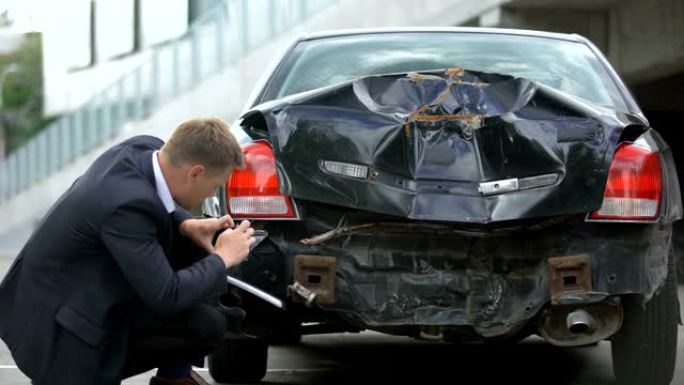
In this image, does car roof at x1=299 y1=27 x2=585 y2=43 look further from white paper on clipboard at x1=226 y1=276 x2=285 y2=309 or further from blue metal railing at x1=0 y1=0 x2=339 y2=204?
blue metal railing at x1=0 y1=0 x2=339 y2=204

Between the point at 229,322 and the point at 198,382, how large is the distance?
361mm

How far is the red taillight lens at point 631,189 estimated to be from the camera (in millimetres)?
5172

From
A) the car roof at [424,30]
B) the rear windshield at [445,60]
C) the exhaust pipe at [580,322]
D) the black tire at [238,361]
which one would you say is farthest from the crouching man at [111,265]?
the car roof at [424,30]

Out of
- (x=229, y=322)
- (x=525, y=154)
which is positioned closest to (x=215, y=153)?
(x=229, y=322)

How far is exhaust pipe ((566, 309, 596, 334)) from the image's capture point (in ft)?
16.9

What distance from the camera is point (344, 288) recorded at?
5223 millimetres

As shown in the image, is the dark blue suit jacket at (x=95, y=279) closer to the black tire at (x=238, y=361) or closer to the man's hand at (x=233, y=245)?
the man's hand at (x=233, y=245)

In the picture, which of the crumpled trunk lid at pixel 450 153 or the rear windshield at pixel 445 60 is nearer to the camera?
the crumpled trunk lid at pixel 450 153

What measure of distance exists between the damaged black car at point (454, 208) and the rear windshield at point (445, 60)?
0.73 meters

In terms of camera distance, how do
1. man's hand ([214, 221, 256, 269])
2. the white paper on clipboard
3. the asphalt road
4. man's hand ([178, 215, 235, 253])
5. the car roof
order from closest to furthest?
man's hand ([214, 221, 256, 269])
man's hand ([178, 215, 235, 253])
the white paper on clipboard
the car roof
the asphalt road

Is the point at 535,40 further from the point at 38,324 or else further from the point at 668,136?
the point at 668,136

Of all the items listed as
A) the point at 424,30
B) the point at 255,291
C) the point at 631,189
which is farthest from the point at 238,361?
the point at 631,189

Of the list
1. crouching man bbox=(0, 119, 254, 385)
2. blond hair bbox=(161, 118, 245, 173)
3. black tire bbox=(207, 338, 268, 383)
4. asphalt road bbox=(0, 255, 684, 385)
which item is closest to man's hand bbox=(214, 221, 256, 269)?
crouching man bbox=(0, 119, 254, 385)

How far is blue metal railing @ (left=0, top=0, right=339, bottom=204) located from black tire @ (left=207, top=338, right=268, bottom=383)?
1669cm
